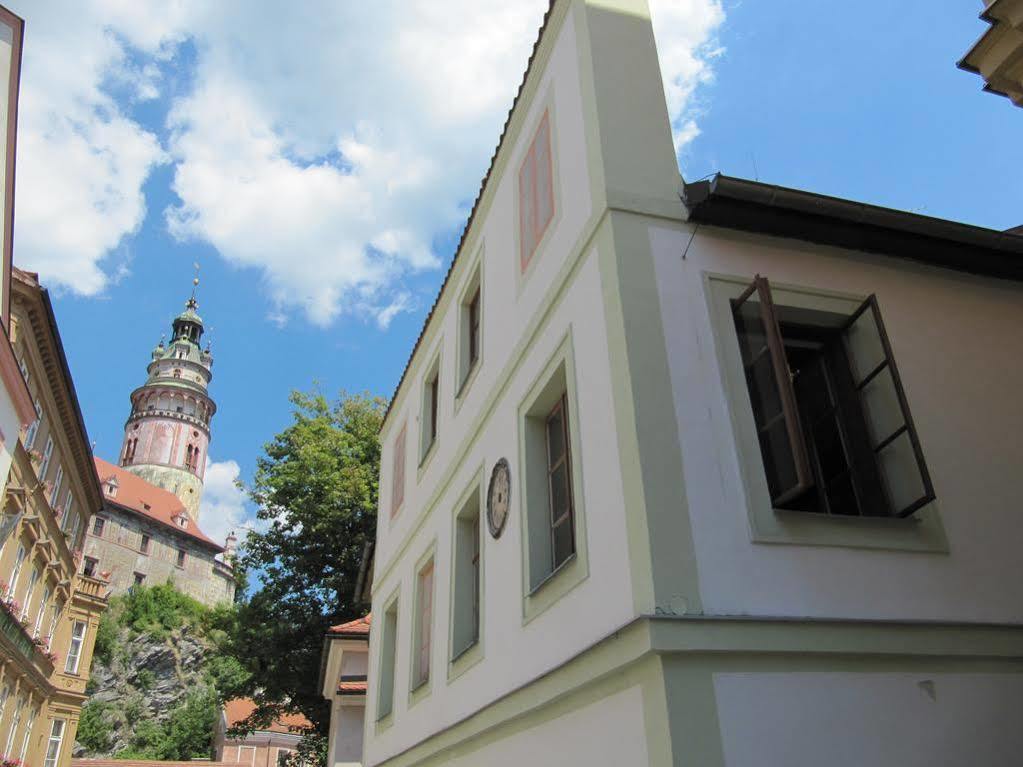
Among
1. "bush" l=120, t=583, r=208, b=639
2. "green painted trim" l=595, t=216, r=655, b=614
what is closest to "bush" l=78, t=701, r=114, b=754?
"bush" l=120, t=583, r=208, b=639

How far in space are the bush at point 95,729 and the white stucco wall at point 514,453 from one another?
53296 millimetres

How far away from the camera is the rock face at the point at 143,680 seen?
5838 centimetres

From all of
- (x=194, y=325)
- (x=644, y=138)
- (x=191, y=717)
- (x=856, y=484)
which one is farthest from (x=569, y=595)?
(x=194, y=325)

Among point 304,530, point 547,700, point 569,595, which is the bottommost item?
point 547,700

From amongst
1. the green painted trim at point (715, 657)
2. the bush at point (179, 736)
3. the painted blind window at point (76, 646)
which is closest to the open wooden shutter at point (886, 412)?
the green painted trim at point (715, 657)

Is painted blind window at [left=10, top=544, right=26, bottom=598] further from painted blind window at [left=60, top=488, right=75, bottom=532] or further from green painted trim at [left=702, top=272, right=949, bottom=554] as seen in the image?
green painted trim at [left=702, top=272, right=949, bottom=554]

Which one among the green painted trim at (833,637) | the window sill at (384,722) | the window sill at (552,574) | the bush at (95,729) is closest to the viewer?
the green painted trim at (833,637)

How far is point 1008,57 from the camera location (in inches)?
266

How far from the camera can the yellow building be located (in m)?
23.7

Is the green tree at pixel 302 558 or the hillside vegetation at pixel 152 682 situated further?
the hillside vegetation at pixel 152 682

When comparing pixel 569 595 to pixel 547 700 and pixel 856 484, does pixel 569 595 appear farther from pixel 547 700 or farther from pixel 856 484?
pixel 856 484

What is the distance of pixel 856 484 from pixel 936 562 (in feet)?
2.54

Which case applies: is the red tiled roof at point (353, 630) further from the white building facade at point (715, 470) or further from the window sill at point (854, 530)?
the window sill at point (854, 530)

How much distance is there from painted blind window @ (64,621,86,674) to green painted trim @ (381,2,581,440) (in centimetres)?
3019
